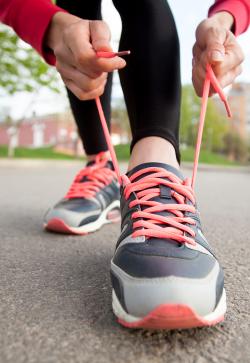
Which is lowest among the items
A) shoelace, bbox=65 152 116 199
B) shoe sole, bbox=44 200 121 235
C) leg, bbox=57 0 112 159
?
shoe sole, bbox=44 200 121 235

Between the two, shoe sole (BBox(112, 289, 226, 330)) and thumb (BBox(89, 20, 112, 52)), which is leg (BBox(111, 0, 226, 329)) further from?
thumb (BBox(89, 20, 112, 52))

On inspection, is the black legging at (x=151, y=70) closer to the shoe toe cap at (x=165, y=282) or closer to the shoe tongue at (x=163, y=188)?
the shoe tongue at (x=163, y=188)

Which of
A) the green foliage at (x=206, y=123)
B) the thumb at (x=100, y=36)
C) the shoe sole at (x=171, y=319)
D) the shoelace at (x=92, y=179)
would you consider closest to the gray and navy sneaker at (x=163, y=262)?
the shoe sole at (x=171, y=319)

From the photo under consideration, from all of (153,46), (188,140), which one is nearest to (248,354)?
(153,46)

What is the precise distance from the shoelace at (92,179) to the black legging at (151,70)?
15.0 inches

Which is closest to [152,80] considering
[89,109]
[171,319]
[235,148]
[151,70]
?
[151,70]

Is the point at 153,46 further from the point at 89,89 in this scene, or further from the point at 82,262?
the point at 82,262

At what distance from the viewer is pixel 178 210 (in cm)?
74

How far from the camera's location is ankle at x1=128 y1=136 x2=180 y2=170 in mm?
837

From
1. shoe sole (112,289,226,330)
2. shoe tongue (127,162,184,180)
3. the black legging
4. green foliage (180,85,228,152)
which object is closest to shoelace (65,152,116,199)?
the black legging

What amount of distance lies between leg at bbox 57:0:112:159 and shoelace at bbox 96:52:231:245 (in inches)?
21.9

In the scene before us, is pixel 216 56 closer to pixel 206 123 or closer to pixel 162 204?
pixel 162 204

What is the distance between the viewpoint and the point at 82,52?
0.70m

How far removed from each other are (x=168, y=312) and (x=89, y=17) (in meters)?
1.03
